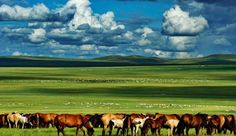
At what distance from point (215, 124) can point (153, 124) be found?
4.38 m

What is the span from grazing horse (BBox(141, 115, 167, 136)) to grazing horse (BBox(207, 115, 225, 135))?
3.09 metres

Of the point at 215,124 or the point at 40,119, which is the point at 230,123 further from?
the point at 40,119

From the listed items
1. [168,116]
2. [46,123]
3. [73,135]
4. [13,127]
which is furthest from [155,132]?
[13,127]

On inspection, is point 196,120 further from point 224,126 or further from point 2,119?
point 2,119

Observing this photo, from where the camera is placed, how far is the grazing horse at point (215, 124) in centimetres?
2970

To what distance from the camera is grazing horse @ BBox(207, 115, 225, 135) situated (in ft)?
97.5

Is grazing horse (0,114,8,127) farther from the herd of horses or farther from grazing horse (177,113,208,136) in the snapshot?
grazing horse (177,113,208,136)

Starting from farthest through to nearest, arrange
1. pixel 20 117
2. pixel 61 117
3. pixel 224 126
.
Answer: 1. pixel 20 117
2. pixel 224 126
3. pixel 61 117

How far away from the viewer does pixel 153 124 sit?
91.9 ft

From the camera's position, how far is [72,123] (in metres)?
27.9

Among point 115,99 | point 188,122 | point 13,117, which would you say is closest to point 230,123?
point 188,122

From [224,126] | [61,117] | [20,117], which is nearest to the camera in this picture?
[61,117]

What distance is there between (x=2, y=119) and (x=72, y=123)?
908 centimetres

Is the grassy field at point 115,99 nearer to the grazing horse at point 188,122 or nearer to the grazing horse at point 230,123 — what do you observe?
the grazing horse at point 188,122
